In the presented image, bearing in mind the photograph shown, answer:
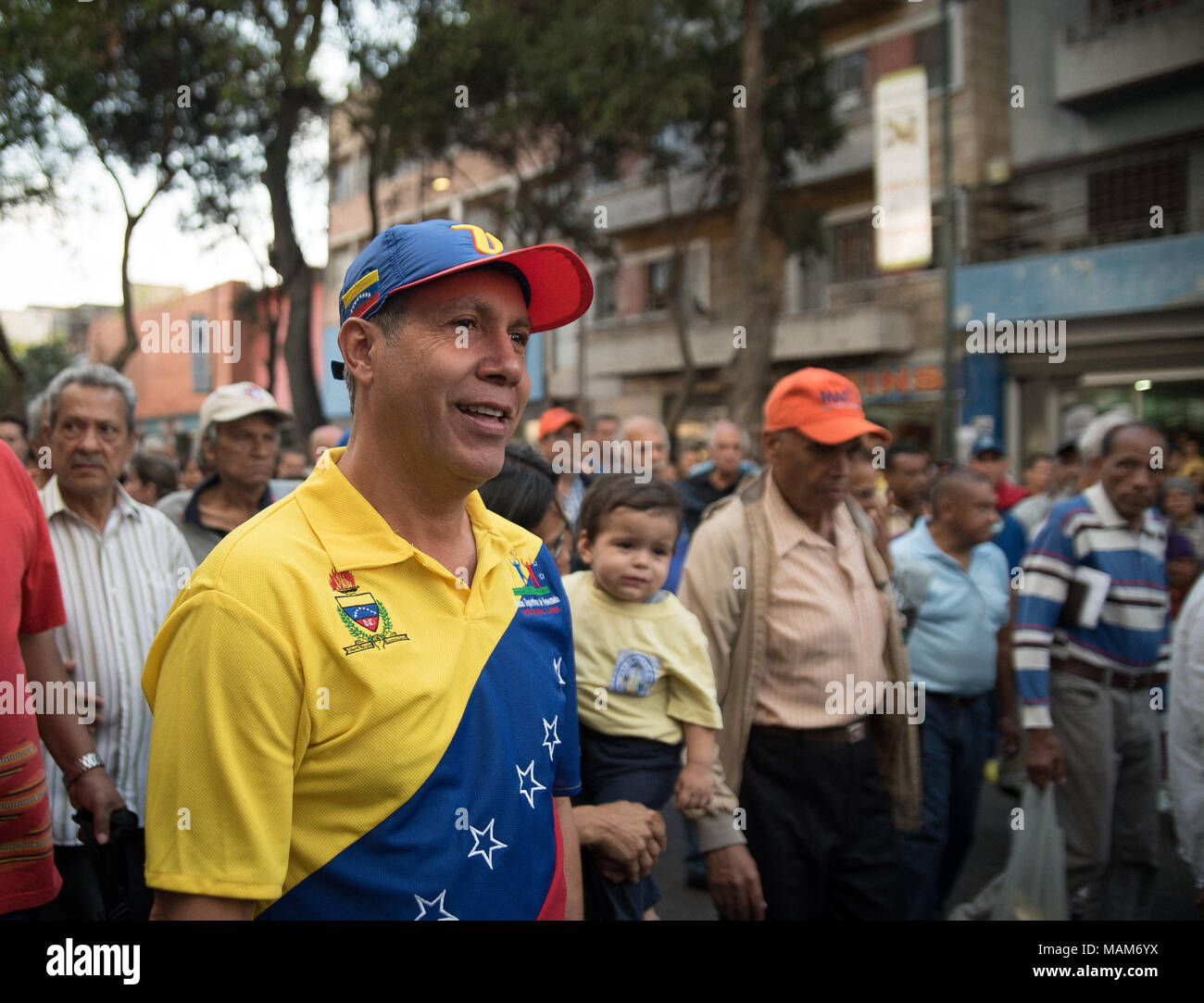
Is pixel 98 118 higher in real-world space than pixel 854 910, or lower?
higher

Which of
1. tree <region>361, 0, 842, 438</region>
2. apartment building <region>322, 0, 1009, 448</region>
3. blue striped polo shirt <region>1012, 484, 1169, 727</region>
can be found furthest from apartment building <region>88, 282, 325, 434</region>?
blue striped polo shirt <region>1012, 484, 1169, 727</region>

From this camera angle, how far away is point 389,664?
1.49 metres

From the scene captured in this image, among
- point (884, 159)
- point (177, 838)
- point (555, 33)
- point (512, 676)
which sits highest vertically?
point (555, 33)

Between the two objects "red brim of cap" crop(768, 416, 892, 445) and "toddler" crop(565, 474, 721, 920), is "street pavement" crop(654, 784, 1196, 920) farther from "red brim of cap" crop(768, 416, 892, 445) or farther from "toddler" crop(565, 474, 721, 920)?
"red brim of cap" crop(768, 416, 892, 445)

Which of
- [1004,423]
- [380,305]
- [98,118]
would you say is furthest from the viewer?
[1004,423]

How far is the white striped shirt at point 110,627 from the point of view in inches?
116

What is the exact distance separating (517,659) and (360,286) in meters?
0.71

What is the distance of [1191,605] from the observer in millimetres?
3285

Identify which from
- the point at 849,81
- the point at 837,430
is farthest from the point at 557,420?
the point at 849,81

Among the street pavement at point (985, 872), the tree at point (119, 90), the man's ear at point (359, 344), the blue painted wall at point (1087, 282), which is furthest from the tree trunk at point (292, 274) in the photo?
the man's ear at point (359, 344)

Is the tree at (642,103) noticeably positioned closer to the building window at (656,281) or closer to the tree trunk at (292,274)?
the tree trunk at (292,274)
